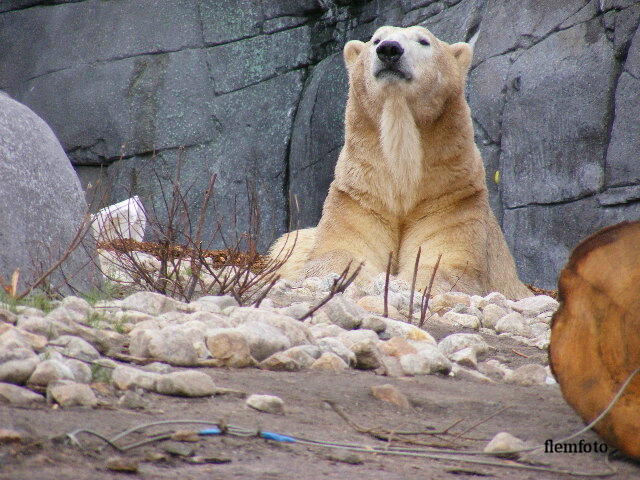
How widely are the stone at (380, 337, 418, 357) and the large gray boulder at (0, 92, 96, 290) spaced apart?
1.22 m

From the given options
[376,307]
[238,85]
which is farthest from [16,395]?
[238,85]

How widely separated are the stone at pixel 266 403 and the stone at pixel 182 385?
105 mm

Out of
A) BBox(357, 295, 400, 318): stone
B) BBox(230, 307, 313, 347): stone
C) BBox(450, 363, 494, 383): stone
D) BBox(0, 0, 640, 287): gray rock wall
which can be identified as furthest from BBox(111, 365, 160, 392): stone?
BBox(0, 0, 640, 287): gray rock wall

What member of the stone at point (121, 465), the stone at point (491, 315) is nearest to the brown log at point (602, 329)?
the stone at point (121, 465)

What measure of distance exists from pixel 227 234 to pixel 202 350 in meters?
8.17

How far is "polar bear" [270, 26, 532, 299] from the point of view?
18.6ft

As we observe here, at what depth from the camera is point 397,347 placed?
2773mm

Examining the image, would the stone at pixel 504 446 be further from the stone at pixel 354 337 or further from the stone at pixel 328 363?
the stone at pixel 354 337

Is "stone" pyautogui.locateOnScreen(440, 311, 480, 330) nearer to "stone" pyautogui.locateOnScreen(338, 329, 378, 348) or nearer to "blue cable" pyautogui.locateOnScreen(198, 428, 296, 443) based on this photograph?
"stone" pyautogui.locateOnScreen(338, 329, 378, 348)

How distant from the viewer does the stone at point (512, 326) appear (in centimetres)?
398

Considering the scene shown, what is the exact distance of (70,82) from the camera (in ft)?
36.9

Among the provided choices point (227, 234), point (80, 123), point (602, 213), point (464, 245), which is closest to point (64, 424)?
point (464, 245)

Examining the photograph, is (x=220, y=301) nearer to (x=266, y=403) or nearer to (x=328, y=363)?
(x=328, y=363)

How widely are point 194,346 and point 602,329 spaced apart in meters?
1.05
